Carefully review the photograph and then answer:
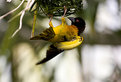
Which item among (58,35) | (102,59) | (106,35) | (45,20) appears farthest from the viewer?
(102,59)

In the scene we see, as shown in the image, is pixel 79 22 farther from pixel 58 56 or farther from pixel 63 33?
pixel 58 56

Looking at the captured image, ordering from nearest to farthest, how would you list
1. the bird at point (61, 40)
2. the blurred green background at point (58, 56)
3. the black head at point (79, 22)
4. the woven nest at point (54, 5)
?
1. the woven nest at point (54, 5)
2. the bird at point (61, 40)
3. the black head at point (79, 22)
4. the blurred green background at point (58, 56)

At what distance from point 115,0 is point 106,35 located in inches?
21.1

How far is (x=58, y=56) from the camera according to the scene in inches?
92.4

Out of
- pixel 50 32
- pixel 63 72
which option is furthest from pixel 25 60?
pixel 50 32

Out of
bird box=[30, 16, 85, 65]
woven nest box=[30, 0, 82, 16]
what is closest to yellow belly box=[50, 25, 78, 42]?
bird box=[30, 16, 85, 65]

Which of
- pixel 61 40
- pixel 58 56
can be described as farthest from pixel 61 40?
pixel 58 56

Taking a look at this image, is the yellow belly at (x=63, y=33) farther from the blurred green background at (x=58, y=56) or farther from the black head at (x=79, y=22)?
the blurred green background at (x=58, y=56)

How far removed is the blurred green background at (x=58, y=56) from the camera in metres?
1.72

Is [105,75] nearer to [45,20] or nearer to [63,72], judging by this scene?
[63,72]

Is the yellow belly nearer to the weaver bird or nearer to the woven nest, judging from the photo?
the weaver bird

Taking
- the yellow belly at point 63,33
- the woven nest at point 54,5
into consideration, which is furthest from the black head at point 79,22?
the woven nest at point 54,5

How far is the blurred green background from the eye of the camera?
1720 millimetres

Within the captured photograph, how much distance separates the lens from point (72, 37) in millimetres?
1403
